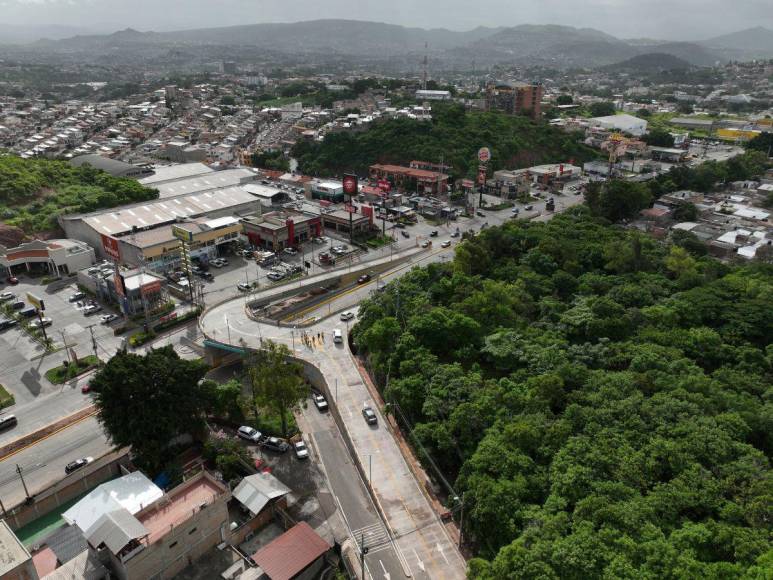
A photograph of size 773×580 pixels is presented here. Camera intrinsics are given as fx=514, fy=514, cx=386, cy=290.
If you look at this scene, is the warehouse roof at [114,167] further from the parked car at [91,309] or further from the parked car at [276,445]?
the parked car at [276,445]

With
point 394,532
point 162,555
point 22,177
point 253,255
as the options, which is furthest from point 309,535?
point 22,177

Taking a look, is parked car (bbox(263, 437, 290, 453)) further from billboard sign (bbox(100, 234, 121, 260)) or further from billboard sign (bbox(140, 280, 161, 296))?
billboard sign (bbox(100, 234, 121, 260))

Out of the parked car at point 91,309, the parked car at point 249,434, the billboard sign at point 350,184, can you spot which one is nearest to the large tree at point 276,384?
the parked car at point 249,434

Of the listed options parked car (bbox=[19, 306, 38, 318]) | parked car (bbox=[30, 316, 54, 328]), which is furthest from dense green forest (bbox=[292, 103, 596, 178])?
parked car (bbox=[30, 316, 54, 328])

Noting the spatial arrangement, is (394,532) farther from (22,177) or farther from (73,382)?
(22,177)

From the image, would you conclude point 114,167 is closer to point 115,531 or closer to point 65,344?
point 65,344
